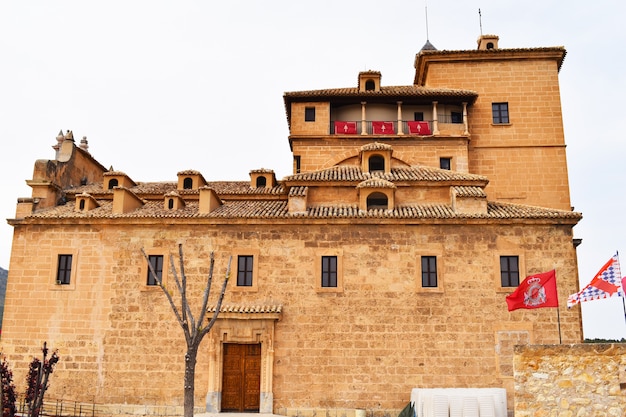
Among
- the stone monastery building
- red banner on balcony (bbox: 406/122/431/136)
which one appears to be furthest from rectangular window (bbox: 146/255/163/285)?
red banner on balcony (bbox: 406/122/431/136)

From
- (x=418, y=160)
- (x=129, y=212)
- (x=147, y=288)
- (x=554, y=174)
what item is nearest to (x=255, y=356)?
(x=147, y=288)

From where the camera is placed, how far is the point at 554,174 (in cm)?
2758

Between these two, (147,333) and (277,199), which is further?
(277,199)

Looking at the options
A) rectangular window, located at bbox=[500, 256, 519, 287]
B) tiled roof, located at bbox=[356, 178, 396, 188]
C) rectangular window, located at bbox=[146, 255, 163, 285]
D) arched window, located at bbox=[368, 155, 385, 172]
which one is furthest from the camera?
arched window, located at bbox=[368, 155, 385, 172]

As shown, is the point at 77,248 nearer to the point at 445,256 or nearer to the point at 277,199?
the point at 277,199

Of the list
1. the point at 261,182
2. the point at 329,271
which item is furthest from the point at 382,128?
the point at 329,271

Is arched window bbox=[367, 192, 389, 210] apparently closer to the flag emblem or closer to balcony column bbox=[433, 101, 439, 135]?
balcony column bbox=[433, 101, 439, 135]

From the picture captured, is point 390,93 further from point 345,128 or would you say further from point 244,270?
point 244,270

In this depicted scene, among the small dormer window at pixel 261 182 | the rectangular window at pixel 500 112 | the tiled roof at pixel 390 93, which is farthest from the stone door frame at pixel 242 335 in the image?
the rectangular window at pixel 500 112

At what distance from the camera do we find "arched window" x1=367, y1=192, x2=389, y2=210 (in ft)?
71.3

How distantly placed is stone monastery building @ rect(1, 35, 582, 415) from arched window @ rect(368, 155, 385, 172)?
78.6 inches

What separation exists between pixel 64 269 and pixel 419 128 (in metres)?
16.3

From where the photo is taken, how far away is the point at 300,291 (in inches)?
781

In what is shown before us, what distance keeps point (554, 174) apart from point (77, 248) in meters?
21.0
